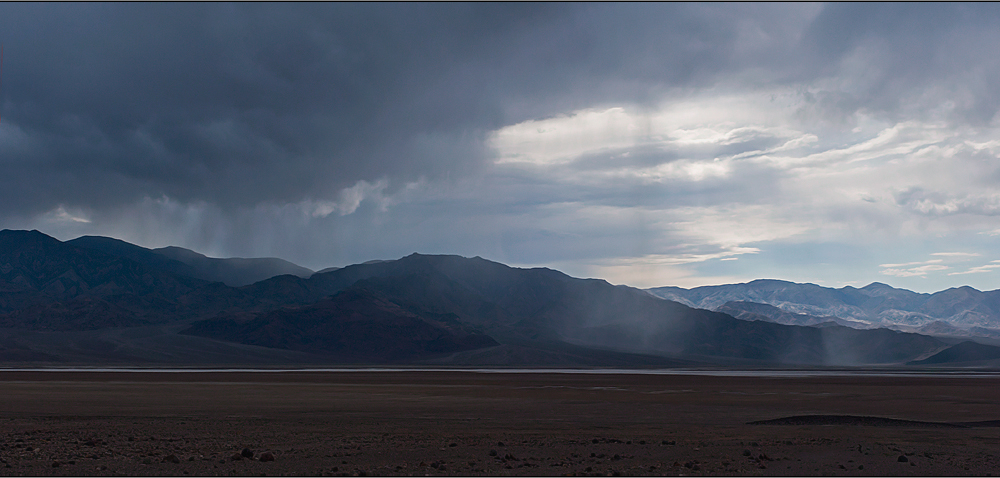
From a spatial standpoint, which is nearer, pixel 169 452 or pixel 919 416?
pixel 169 452

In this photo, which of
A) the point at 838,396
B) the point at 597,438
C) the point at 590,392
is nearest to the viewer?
the point at 597,438

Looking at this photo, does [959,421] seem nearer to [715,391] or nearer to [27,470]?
[715,391]

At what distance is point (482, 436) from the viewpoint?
2647 cm

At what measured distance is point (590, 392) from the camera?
58.1 meters

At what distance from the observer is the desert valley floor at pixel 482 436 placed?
19.6 m

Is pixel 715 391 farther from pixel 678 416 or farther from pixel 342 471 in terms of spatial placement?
pixel 342 471

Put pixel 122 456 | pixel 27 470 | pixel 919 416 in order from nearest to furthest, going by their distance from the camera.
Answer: pixel 27 470 < pixel 122 456 < pixel 919 416

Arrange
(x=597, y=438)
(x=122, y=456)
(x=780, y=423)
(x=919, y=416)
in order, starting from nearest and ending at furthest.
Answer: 1. (x=122, y=456)
2. (x=597, y=438)
3. (x=780, y=423)
4. (x=919, y=416)

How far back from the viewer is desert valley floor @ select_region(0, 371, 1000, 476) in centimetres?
1956

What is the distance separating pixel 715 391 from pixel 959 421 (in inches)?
960

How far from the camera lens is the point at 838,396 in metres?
54.6

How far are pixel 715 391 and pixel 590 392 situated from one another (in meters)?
10.7

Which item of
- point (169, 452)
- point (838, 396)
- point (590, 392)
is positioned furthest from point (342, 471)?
point (838, 396)

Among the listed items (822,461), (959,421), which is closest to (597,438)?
(822,461)
